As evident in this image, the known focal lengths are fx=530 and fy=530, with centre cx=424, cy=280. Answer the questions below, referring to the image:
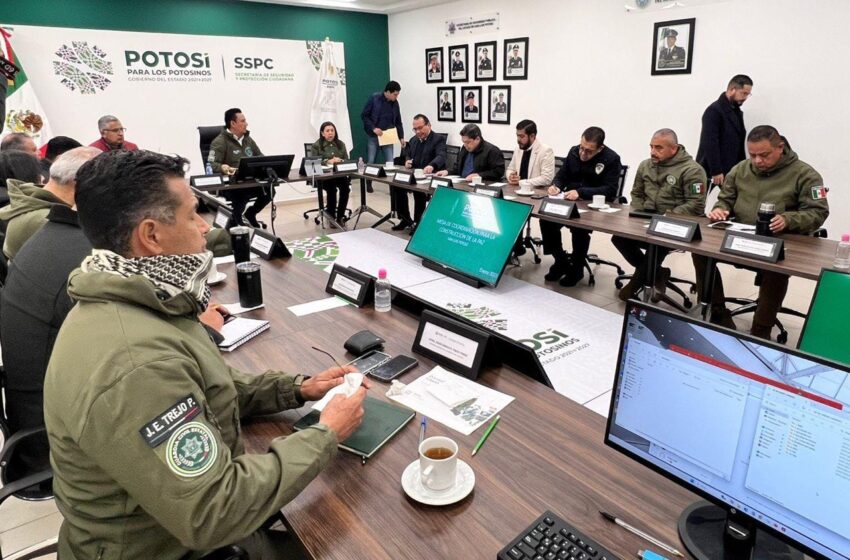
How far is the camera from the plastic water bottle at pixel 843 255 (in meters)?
2.44

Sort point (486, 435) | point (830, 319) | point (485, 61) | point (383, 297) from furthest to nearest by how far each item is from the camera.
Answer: point (485, 61), point (383, 297), point (830, 319), point (486, 435)

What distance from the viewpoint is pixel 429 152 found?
6.14 m

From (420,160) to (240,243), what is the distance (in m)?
3.99

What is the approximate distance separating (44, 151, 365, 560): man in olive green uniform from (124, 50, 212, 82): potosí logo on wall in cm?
663

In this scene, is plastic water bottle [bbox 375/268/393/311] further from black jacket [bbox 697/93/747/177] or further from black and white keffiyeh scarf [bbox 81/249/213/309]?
black jacket [bbox 697/93/747/177]

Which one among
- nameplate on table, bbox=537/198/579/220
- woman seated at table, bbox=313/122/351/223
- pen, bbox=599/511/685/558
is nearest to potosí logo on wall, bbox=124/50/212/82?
woman seated at table, bbox=313/122/351/223

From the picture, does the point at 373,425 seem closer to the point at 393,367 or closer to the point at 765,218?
the point at 393,367

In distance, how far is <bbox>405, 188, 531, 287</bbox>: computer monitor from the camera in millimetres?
3008

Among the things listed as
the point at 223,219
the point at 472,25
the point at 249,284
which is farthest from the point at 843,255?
the point at 472,25

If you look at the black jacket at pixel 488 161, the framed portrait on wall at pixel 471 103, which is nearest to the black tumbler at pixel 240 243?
the black jacket at pixel 488 161

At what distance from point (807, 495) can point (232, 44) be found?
789cm

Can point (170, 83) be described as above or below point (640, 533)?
above

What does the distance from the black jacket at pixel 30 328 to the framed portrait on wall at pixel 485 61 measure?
650 cm

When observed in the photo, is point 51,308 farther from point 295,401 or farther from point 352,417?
point 352,417
